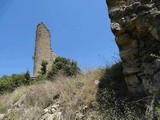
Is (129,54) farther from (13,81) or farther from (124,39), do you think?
(13,81)

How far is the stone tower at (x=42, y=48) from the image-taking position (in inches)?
1049

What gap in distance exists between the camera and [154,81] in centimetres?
516

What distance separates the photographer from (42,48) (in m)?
27.8

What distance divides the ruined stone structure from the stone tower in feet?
65.3

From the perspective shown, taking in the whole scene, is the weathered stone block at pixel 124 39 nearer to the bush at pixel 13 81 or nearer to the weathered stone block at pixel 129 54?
the weathered stone block at pixel 129 54

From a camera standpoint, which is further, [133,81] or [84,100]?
[84,100]

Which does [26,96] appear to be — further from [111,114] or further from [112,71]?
[111,114]

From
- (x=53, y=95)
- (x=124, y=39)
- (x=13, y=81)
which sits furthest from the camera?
(x=13, y=81)

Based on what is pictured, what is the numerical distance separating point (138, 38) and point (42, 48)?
2257 cm

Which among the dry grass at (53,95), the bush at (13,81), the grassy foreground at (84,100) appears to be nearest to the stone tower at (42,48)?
the bush at (13,81)

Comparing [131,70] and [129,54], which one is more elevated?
[129,54]

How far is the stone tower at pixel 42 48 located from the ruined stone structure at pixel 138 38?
19.9 metres

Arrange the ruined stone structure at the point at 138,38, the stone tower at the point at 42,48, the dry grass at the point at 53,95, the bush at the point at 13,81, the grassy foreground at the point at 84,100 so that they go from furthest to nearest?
1. the stone tower at the point at 42,48
2. the bush at the point at 13,81
3. the dry grass at the point at 53,95
4. the grassy foreground at the point at 84,100
5. the ruined stone structure at the point at 138,38

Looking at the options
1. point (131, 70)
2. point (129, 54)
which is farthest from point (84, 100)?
point (129, 54)
